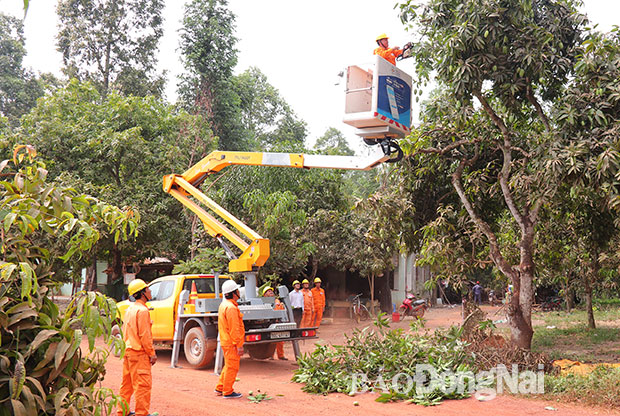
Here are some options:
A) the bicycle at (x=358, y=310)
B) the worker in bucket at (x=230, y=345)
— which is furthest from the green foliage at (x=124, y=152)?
the worker in bucket at (x=230, y=345)

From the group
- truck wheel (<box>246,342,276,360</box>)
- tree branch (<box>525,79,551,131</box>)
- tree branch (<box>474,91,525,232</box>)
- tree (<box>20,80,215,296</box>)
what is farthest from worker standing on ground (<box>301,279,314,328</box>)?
tree branch (<box>525,79,551,131</box>)

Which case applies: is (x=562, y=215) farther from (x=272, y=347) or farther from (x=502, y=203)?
(x=272, y=347)

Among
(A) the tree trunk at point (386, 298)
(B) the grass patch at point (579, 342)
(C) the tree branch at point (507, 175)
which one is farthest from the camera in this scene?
(A) the tree trunk at point (386, 298)

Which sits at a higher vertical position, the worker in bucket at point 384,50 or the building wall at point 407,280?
the worker in bucket at point 384,50

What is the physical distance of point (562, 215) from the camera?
11.2 m

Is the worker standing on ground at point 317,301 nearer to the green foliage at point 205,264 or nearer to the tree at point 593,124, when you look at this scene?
the green foliage at point 205,264

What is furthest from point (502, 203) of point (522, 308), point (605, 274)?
point (605, 274)

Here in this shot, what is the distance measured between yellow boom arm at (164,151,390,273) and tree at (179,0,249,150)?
1606 centimetres

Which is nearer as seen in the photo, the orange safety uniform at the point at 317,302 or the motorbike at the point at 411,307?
the orange safety uniform at the point at 317,302

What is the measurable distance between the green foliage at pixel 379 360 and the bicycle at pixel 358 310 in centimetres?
1169

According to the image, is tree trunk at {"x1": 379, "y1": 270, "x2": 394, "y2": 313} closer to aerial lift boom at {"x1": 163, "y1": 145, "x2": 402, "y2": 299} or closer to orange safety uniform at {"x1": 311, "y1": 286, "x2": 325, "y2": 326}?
orange safety uniform at {"x1": 311, "y1": 286, "x2": 325, "y2": 326}

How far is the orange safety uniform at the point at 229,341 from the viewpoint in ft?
24.9

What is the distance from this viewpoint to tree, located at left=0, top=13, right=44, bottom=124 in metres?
30.8

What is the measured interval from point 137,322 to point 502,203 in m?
8.26
